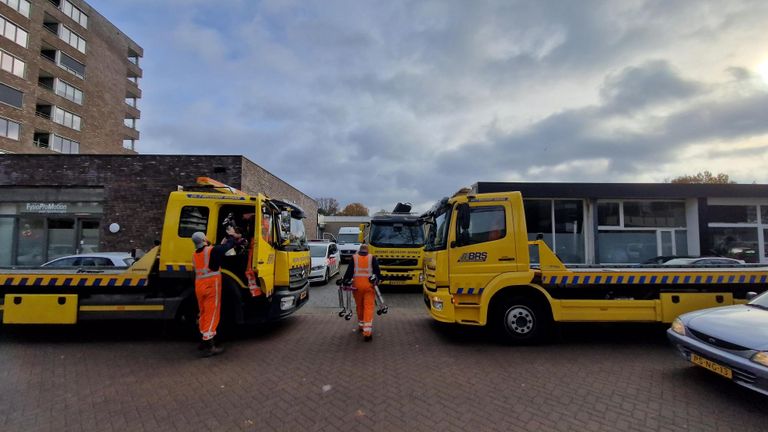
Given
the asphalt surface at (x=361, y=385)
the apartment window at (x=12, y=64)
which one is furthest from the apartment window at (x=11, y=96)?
the asphalt surface at (x=361, y=385)

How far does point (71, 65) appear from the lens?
3578 centimetres

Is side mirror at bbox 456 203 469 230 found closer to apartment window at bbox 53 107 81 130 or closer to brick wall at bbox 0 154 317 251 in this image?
brick wall at bbox 0 154 317 251

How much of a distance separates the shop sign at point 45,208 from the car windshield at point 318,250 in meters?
10.8

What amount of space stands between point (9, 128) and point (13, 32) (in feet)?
26.0

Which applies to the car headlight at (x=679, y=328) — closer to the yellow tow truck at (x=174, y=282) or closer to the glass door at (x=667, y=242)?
the yellow tow truck at (x=174, y=282)

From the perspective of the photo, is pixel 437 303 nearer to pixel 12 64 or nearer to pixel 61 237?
pixel 61 237

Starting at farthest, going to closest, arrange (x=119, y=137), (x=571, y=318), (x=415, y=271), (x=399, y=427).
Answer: (x=119, y=137), (x=415, y=271), (x=571, y=318), (x=399, y=427)

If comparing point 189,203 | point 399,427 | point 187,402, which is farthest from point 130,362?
point 399,427

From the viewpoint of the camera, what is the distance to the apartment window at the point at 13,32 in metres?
29.1

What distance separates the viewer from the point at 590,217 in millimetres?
16125

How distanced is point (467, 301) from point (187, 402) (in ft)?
13.5

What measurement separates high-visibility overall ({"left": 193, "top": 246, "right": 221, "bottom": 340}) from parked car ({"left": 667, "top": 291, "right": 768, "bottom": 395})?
21.0 ft

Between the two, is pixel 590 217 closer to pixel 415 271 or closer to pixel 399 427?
pixel 415 271

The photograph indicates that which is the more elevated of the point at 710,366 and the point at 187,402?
the point at 710,366
